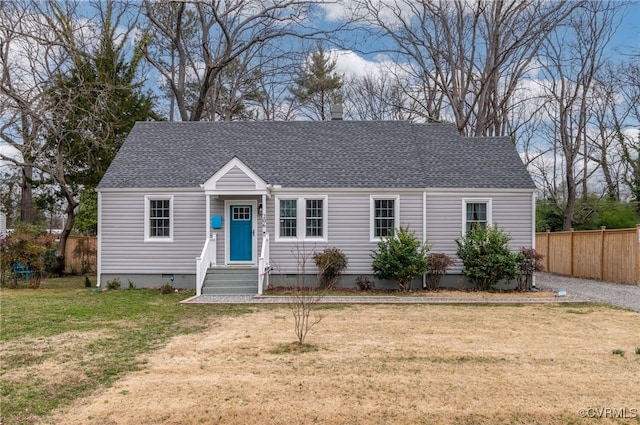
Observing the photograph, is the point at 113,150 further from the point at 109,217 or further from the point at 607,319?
the point at 607,319

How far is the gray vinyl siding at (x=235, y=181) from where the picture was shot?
1529 centimetres

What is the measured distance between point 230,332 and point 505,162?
12256mm

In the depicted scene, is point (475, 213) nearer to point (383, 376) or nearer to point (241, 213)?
point (241, 213)

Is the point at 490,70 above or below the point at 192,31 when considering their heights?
below

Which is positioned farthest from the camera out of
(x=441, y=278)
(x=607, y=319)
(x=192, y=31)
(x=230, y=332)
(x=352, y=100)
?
(x=352, y=100)

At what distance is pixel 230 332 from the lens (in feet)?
29.2

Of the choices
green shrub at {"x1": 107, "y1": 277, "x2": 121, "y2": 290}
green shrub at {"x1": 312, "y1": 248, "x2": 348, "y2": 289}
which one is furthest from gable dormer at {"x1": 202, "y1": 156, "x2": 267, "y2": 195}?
green shrub at {"x1": 107, "y1": 277, "x2": 121, "y2": 290}

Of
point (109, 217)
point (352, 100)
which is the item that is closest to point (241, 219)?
point (109, 217)

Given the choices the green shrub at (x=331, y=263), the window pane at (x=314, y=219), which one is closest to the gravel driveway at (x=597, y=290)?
the green shrub at (x=331, y=263)

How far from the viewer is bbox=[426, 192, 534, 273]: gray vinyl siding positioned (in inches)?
631

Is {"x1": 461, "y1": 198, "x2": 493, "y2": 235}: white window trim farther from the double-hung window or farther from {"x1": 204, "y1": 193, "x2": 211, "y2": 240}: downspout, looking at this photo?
{"x1": 204, "y1": 193, "x2": 211, "y2": 240}: downspout

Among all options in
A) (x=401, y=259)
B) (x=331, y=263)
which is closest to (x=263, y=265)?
(x=331, y=263)

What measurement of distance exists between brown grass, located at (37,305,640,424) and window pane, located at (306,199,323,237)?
6576 mm

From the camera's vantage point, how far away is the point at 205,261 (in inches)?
593
